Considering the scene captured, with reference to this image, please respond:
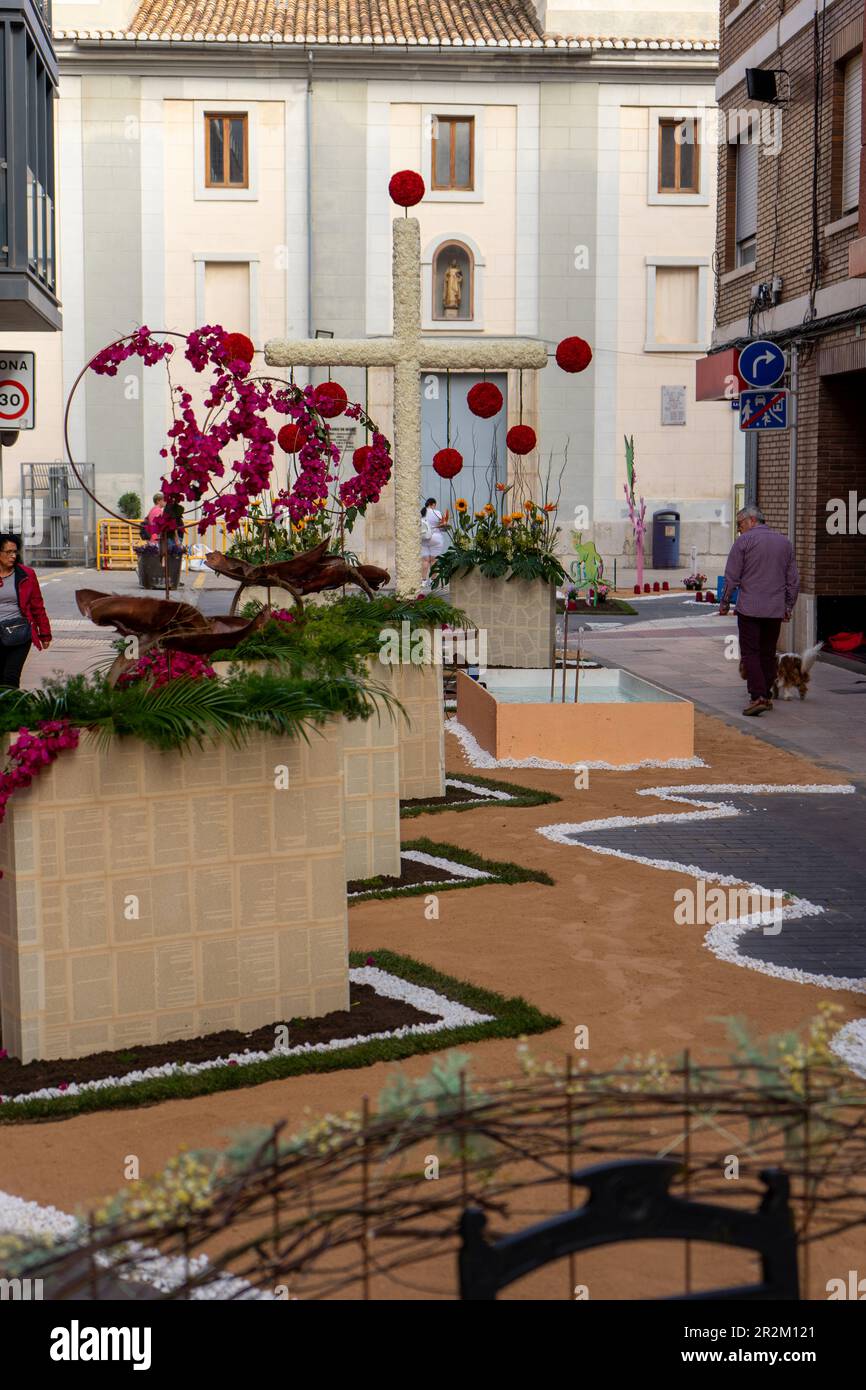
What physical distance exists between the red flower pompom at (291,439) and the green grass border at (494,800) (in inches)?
112

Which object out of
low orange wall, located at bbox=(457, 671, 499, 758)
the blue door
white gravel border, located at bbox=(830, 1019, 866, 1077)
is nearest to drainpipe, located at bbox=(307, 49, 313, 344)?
the blue door

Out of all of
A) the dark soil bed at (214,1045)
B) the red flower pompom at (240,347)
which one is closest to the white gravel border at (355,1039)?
the dark soil bed at (214,1045)

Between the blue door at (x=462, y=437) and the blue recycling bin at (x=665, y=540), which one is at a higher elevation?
the blue door at (x=462, y=437)

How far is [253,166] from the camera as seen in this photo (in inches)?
1444

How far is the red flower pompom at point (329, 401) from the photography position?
1173cm

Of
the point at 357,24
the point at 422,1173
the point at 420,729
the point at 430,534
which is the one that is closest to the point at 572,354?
the point at 420,729

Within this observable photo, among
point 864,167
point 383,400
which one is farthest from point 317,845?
point 383,400

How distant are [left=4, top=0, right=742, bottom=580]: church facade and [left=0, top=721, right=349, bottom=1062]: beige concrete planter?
30816mm

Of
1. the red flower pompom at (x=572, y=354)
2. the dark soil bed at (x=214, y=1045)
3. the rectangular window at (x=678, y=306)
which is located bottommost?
the dark soil bed at (x=214, y=1045)

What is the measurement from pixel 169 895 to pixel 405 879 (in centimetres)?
270

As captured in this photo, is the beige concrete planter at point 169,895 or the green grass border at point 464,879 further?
the green grass border at point 464,879

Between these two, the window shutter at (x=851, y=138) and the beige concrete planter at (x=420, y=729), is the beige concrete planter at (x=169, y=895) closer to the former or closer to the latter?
the beige concrete planter at (x=420, y=729)

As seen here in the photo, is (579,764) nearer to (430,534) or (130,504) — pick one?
(430,534)
